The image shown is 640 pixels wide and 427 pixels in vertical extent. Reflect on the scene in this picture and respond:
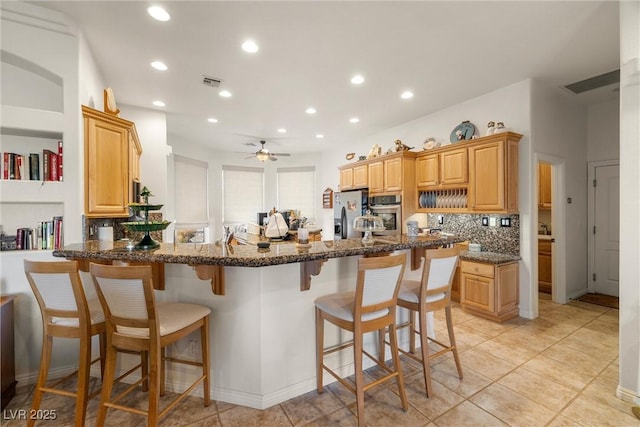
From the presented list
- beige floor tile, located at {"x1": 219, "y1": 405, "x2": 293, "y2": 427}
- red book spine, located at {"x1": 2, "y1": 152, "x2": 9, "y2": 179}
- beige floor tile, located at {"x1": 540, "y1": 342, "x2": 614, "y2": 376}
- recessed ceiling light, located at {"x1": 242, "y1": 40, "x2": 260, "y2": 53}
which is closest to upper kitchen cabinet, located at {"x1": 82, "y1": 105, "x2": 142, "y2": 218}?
red book spine, located at {"x1": 2, "y1": 152, "x2": 9, "y2": 179}

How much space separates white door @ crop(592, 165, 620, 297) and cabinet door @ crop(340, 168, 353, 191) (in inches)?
162

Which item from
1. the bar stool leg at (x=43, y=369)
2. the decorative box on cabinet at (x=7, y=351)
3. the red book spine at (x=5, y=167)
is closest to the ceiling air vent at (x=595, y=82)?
the bar stool leg at (x=43, y=369)

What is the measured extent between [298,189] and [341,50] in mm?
5163

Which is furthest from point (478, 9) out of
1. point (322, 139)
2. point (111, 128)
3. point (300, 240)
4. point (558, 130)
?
point (322, 139)

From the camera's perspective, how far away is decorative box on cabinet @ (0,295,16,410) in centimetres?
193

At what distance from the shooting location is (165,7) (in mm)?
2145

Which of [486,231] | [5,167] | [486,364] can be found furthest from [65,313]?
[486,231]

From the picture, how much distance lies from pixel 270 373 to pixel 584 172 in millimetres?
5606

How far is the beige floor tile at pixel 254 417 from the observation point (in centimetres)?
175

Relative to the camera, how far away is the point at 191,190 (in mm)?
6418

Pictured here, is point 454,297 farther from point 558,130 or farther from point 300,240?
point 300,240

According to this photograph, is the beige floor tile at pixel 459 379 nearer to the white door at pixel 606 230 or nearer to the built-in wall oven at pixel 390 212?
the built-in wall oven at pixel 390 212

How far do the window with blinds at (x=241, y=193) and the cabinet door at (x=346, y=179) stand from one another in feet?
8.87

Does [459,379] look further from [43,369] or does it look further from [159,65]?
[159,65]
